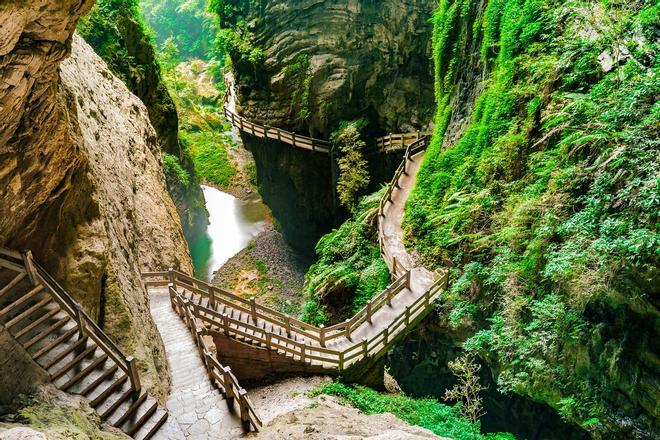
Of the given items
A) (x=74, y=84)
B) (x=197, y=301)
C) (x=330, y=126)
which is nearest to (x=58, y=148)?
(x=74, y=84)

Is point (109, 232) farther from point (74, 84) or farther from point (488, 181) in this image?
point (488, 181)

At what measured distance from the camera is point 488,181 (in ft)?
39.3

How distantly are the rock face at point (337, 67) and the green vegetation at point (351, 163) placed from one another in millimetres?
1072

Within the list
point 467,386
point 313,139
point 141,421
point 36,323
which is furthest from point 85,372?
point 313,139

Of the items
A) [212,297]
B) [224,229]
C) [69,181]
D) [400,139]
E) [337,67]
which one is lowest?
[212,297]

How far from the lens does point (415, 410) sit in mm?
10977

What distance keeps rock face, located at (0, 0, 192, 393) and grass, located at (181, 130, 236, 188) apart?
2373cm

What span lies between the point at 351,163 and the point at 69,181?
656 inches

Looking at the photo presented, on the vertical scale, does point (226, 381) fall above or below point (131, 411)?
below

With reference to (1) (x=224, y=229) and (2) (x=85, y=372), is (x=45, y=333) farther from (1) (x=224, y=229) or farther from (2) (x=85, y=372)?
(1) (x=224, y=229)

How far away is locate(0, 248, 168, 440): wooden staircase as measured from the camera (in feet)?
20.4

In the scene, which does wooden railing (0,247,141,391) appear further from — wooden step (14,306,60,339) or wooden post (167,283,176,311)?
wooden post (167,283,176,311)

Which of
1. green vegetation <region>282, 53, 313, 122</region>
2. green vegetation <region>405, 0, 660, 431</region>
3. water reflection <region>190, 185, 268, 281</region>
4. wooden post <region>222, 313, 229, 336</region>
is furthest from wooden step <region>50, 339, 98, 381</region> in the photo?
water reflection <region>190, 185, 268, 281</region>

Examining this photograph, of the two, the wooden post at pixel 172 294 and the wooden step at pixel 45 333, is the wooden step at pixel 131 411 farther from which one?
the wooden post at pixel 172 294
